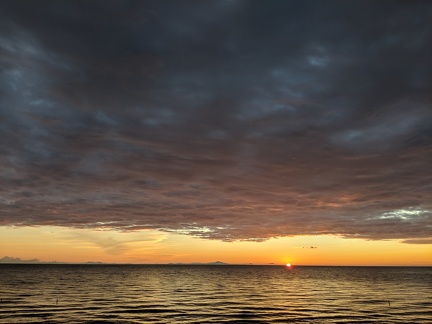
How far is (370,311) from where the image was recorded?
5638 cm

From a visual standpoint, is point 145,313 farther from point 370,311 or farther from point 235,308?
point 370,311

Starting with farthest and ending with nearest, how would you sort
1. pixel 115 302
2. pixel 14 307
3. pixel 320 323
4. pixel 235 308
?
pixel 115 302 → pixel 235 308 → pixel 14 307 → pixel 320 323

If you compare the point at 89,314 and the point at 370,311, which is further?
the point at 370,311

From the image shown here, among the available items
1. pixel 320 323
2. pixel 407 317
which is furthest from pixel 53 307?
pixel 407 317

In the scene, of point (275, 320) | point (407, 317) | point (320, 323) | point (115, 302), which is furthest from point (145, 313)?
point (407, 317)

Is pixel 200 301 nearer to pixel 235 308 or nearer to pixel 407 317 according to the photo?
pixel 235 308

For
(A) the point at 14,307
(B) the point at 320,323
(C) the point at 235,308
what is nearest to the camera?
(B) the point at 320,323

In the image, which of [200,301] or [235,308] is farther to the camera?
[200,301]

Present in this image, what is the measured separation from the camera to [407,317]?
51062 mm

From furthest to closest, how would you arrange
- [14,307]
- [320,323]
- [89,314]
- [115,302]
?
[115,302] < [14,307] < [89,314] < [320,323]


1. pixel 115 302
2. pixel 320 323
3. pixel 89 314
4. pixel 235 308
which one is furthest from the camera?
pixel 115 302

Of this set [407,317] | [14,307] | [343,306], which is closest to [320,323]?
[407,317]

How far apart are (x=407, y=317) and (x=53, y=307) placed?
5331 cm

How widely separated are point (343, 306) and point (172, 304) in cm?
2966
